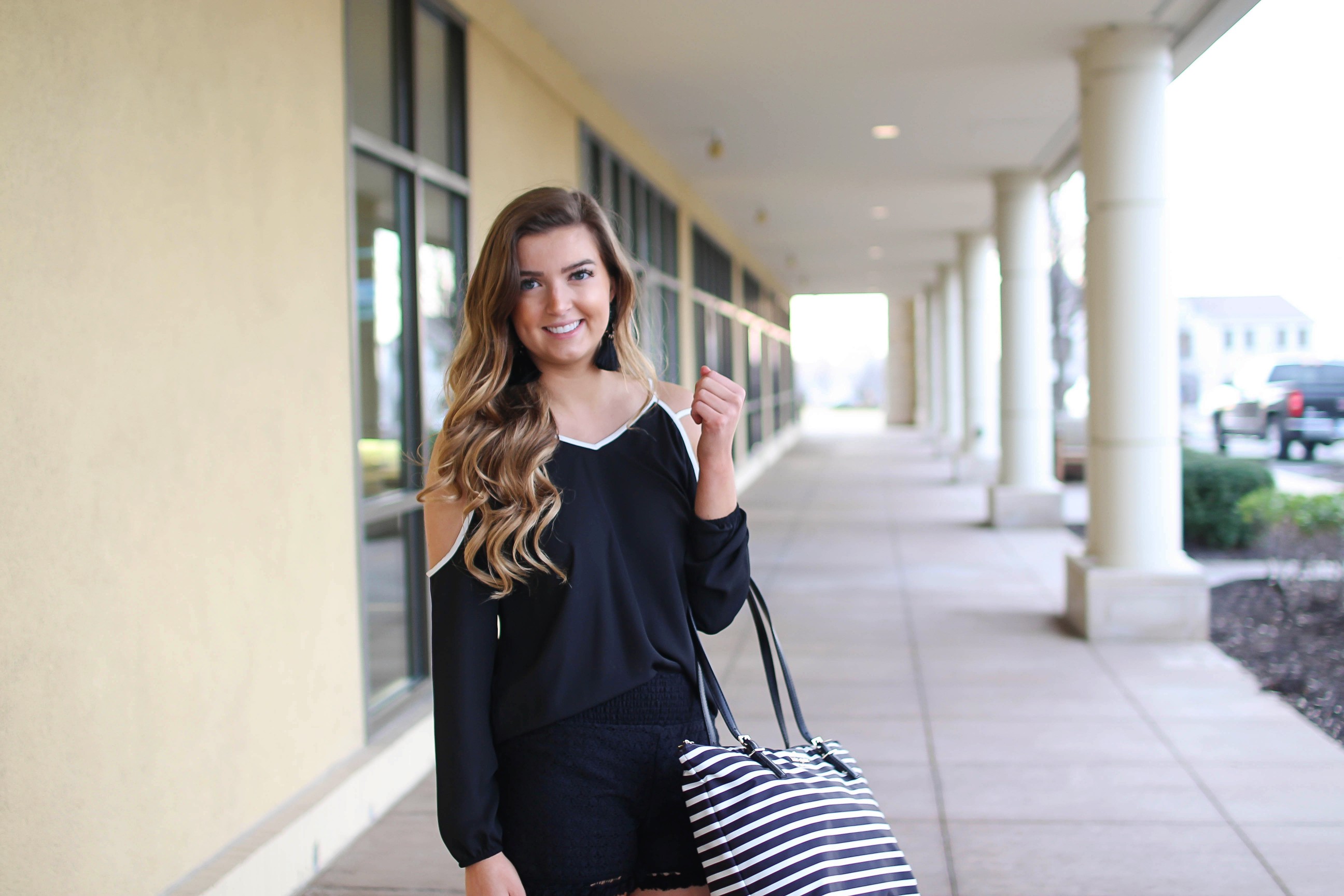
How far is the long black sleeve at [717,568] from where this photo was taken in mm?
1834

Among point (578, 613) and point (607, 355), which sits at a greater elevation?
point (607, 355)

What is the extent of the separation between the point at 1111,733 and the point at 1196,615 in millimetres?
2208

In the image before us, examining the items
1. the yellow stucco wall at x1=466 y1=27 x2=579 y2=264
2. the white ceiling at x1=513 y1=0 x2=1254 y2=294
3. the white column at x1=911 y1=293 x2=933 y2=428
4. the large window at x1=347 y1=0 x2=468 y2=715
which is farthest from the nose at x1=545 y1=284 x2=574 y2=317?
the white column at x1=911 y1=293 x2=933 y2=428

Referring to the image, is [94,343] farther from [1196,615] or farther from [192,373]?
[1196,615]

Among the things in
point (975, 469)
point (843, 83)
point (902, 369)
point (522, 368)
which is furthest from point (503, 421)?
point (902, 369)

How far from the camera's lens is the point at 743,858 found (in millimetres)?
1604

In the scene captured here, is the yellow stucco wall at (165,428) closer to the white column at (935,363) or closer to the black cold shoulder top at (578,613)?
the black cold shoulder top at (578,613)

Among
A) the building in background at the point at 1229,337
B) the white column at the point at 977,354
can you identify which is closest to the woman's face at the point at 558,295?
the white column at the point at 977,354

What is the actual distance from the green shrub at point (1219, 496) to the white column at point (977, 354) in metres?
6.52

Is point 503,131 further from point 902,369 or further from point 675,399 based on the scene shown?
point 902,369

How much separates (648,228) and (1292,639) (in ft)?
21.6

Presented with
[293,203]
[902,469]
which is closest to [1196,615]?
[293,203]

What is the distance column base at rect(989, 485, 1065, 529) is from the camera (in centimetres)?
1233

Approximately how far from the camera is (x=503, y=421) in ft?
5.98
